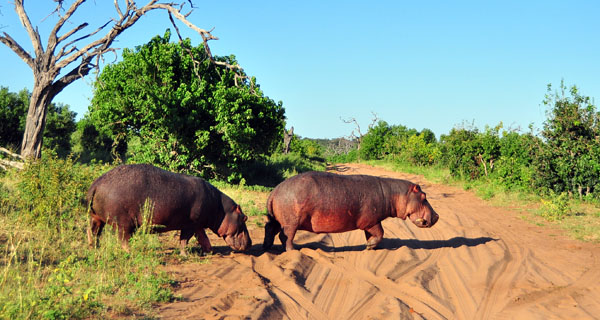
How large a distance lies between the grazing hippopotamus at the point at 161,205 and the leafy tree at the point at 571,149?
12706 millimetres

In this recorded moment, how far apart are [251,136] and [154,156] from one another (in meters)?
3.71

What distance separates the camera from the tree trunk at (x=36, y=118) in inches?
627

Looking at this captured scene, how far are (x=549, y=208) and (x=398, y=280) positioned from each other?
9190 millimetres

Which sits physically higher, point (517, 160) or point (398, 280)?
point (517, 160)

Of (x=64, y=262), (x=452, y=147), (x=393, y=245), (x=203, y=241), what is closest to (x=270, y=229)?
(x=203, y=241)

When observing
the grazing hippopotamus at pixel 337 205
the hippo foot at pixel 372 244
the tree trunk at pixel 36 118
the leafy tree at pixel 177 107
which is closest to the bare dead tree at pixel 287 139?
the leafy tree at pixel 177 107

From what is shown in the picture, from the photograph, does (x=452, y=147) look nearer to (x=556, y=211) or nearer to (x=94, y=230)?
(x=556, y=211)

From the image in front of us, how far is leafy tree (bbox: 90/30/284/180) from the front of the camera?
15.8 metres

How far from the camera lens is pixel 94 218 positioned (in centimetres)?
742

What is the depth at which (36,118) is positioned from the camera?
52.6 feet

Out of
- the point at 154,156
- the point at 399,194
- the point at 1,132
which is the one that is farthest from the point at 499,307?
the point at 1,132

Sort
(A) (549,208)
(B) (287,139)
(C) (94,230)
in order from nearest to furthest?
(C) (94,230), (A) (549,208), (B) (287,139)

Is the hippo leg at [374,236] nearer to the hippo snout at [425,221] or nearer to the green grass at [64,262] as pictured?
the hippo snout at [425,221]

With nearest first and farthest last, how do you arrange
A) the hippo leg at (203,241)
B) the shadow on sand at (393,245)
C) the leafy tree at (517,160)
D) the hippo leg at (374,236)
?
the hippo leg at (203,241) → the hippo leg at (374,236) → the shadow on sand at (393,245) → the leafy tree at (517,160)
